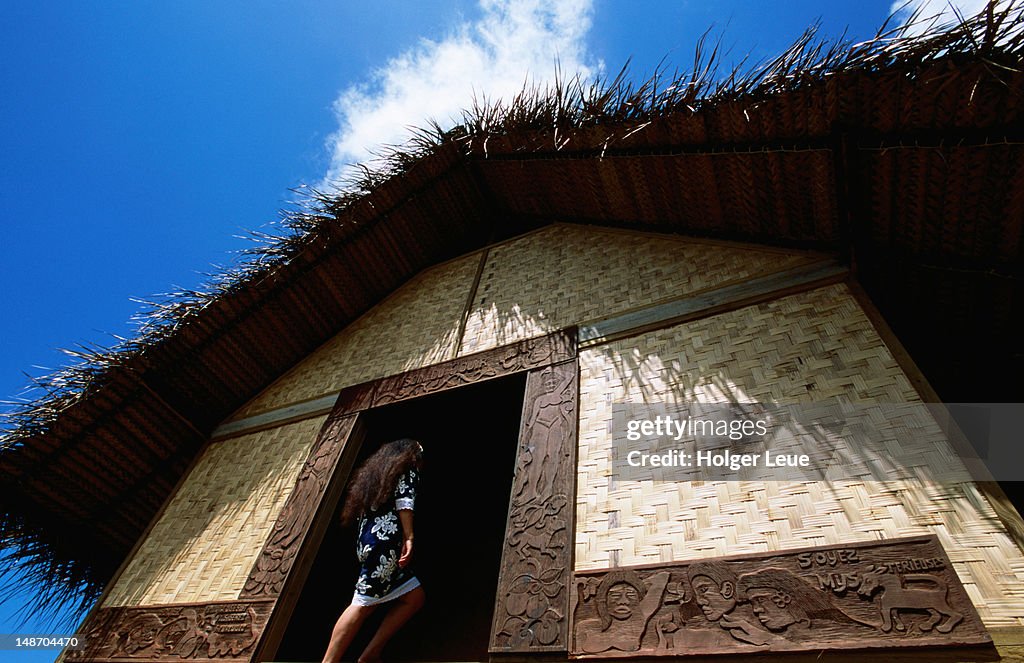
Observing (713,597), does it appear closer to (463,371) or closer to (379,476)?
(379,476)

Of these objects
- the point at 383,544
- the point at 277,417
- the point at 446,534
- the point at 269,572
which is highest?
the point at 277,417

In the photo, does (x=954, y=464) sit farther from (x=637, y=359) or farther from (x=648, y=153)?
(x=648, y=153)

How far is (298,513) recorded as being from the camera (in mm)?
2471

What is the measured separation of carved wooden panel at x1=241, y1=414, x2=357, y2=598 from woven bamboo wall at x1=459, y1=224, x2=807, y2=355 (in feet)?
2.82

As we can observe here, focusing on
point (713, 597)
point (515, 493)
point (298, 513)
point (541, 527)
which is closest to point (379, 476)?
point (298, 513)

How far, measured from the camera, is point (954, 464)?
53.7 inches

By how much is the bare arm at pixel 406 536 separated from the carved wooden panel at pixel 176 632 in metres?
0.58

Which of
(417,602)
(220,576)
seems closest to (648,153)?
(417,602)

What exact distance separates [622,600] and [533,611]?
0.29 m

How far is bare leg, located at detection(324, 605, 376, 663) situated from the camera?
1.91 m

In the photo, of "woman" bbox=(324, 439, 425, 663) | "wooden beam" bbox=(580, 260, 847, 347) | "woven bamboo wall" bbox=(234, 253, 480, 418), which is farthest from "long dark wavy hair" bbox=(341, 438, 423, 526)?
"wooden beam" bbox=(580, 260, 847, 347)

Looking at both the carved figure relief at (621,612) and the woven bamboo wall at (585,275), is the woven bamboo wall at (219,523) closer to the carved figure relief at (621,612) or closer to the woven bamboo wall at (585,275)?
the woven bamboo wall at (585,275)

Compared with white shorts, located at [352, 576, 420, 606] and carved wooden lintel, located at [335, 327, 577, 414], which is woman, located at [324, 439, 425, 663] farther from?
carved wooden lintel, located at [335, 327, 577, 414]

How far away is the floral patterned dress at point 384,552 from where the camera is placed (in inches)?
79.7
